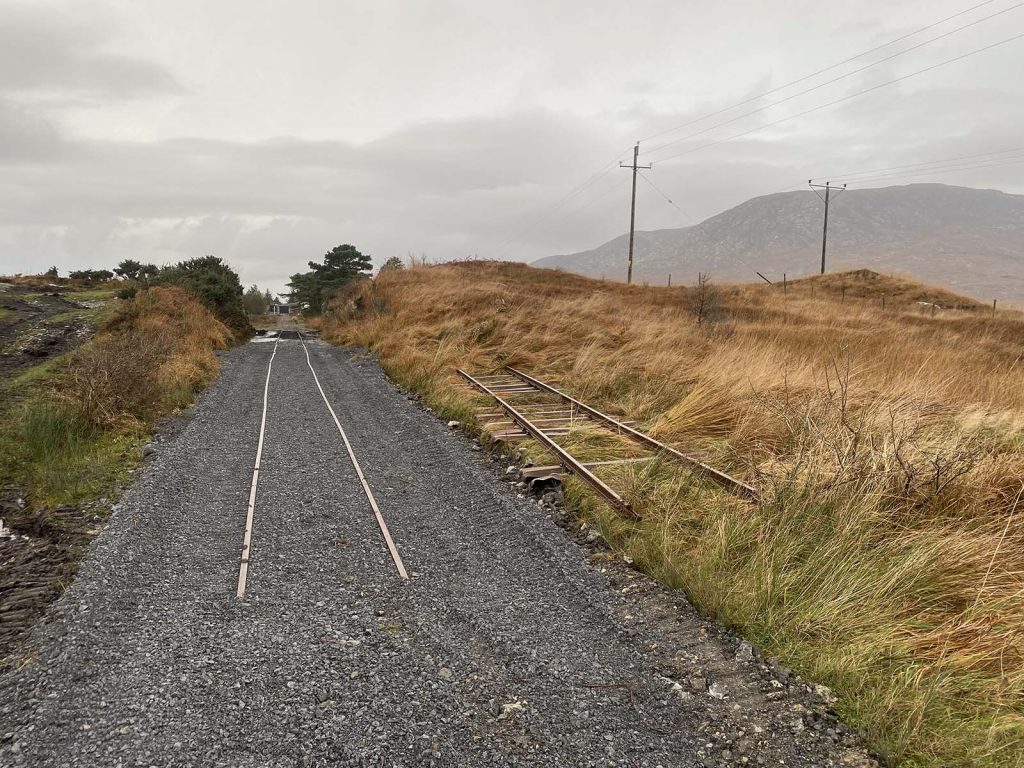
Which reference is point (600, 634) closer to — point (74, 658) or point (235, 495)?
point (74, 658)

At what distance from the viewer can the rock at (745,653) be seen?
3.91 metres

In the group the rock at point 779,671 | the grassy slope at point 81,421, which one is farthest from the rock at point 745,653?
the grassy slope at point 81,421

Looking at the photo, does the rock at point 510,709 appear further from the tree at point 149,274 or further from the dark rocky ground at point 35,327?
the tree at point 149,274

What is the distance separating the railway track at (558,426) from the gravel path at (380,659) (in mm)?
926

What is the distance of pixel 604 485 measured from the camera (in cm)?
652

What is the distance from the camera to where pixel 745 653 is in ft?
12.9

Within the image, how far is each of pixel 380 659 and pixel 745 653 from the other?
8.43 feet

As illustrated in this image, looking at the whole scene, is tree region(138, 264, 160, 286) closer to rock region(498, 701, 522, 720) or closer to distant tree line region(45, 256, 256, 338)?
distant tree line region(45, 256, 256, 338)

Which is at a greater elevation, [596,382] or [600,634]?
[596,382]

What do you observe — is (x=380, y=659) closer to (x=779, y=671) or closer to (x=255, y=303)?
(x=779, y=671)

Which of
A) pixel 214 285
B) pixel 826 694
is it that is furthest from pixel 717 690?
pixel 214 285

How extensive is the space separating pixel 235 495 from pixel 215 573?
2169 mm

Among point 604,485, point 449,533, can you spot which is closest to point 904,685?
point 604,485

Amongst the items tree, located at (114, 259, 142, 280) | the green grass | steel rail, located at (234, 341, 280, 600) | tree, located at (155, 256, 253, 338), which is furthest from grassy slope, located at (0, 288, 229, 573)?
tree, located at (114, 259, 142, 280)
